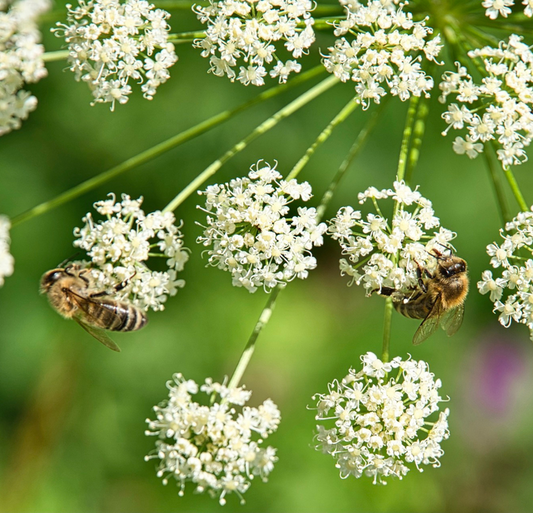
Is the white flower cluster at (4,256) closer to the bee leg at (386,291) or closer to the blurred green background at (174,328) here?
the bee leg at (386,291)

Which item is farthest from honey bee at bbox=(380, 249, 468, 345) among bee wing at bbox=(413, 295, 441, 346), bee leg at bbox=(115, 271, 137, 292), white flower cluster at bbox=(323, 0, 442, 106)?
bee leg at bbox=(115, 271, 137, 292)

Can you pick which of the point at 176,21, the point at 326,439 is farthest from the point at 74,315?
the point at 176,21

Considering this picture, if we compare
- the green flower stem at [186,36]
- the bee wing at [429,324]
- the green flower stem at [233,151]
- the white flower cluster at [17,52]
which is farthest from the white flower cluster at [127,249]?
the bee wing at [429,324]

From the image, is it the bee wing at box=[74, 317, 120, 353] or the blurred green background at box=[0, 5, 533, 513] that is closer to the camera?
the bee wing at box=[74, 317, 120, 353]

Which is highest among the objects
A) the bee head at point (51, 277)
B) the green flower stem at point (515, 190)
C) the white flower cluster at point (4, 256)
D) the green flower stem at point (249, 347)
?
the green flower stem at point (515, 190)

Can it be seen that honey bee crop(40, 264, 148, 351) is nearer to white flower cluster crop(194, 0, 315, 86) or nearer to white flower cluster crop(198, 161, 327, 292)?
white flower cluster crop(198, 161, 327, 292)

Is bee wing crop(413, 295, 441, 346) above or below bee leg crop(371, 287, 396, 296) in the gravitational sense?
below
